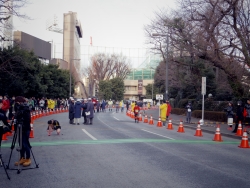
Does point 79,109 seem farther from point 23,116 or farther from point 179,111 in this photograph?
point 179,111

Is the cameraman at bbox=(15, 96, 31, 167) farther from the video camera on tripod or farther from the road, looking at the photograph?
the road

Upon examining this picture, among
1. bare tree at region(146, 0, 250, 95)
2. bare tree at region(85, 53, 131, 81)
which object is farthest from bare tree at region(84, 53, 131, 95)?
bare tree at region(146, 0, 250, 95)

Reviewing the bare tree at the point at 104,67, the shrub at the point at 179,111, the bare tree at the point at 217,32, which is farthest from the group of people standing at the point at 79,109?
the bare tree at the point at 104,67

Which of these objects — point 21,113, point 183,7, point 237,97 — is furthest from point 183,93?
point 21,113

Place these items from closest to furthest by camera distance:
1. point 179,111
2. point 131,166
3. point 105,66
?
point 131,166 < point 179,111 < point 105,66

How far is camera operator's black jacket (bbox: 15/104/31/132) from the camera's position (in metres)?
8.92

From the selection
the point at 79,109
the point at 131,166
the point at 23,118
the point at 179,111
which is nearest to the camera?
the point at 23,118

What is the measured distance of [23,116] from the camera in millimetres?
9047

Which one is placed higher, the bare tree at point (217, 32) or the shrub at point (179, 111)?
the bare tree at point (217, 32)

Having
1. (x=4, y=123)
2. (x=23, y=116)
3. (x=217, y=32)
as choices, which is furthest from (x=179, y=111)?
(x=4, y=123)

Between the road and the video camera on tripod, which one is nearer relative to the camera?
the road

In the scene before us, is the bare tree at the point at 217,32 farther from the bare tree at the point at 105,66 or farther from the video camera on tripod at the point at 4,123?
the bare tree at the point at 105,66

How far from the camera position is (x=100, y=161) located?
10211 mm

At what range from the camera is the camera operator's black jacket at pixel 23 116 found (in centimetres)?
892
